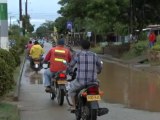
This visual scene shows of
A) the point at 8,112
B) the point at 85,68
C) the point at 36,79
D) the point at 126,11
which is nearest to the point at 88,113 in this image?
the point at 85,68

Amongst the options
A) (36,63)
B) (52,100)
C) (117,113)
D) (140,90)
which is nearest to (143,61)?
(36,63)

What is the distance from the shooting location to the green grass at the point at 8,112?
1004cm

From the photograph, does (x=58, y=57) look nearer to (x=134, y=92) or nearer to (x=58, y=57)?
(x=58, y=57)

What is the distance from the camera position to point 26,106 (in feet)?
43.1

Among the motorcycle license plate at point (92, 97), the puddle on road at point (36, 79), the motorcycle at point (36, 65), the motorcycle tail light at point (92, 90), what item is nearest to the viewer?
the motorcycle license plate at point (92, 97)

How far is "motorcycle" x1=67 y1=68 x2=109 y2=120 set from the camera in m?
9.29

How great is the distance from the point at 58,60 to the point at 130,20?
2832 cm

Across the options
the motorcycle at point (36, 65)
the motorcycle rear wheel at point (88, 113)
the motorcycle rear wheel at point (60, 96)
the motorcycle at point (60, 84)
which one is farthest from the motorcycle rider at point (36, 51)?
the motorcycle rear wheel at point (88, 113)

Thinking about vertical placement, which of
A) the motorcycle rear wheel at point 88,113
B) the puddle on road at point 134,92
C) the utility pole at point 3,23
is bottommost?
the puddle on road at point 134,92

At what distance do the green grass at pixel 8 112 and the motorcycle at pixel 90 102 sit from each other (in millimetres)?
1407

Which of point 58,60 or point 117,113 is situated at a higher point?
point 58,60

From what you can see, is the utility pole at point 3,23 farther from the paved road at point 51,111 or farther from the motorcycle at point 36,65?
the motorcycle at point 36,65

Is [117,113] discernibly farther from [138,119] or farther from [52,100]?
[52,100]

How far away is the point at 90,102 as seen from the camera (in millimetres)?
9359
